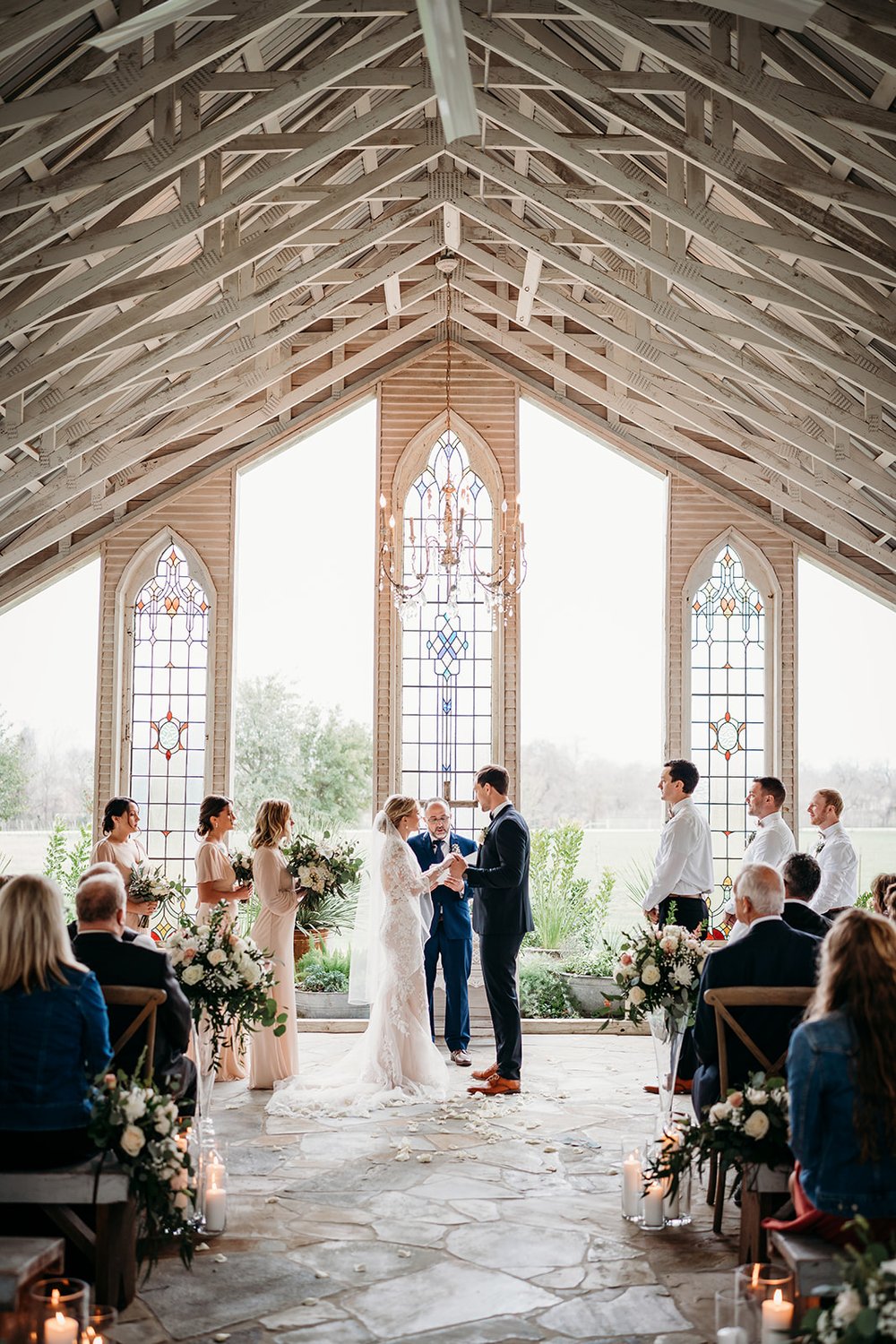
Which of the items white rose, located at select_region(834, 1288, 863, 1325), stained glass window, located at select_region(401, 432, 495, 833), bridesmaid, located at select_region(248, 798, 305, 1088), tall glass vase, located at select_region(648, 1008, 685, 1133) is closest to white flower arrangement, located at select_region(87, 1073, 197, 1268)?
white rose, located at select_region(834, 1288, 863, 1325)

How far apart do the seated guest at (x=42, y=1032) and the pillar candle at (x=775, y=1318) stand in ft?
7.01

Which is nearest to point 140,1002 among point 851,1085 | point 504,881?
point 851,1085

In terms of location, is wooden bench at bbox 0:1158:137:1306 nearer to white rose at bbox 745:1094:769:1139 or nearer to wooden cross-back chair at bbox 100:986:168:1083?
wooden cross-back chair at bbox 100:986:168:1083

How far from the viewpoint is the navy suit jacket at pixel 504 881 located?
7531 mm

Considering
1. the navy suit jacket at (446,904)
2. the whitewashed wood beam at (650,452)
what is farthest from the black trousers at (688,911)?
the whitewashed wood beam at (650,452)

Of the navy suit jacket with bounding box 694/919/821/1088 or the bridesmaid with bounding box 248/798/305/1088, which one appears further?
the bridesmaid with bounding box 248/798/305/1088

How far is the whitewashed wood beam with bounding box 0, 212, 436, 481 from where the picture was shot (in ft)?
24.8

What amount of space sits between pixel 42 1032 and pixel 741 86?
4.70 meters

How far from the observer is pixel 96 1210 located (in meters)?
4.10

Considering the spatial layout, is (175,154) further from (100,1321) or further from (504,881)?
(100,1321)

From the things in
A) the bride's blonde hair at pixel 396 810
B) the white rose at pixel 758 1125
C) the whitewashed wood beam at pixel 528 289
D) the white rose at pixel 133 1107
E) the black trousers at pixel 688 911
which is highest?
the whitewashed wood beam at pixel 528 289

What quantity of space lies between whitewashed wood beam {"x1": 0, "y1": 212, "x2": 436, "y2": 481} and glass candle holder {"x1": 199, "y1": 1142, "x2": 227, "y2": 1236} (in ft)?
14.4

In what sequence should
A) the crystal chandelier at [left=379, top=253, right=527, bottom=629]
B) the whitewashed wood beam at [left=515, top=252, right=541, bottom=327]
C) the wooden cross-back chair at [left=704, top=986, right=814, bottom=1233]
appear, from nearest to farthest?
1. the wooden cross-back chair at [left=704, top=986, right=814, bottom=1233]
2. the whitewashed wood beam at [left=515, top=252, right=541, bottom=327]
3. the crystal chandelier at [left=379, top=253, right=527, bottom=629]

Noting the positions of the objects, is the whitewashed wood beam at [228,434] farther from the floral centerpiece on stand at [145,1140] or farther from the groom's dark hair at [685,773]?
the floral centerpiece on stand at [145,1140]
